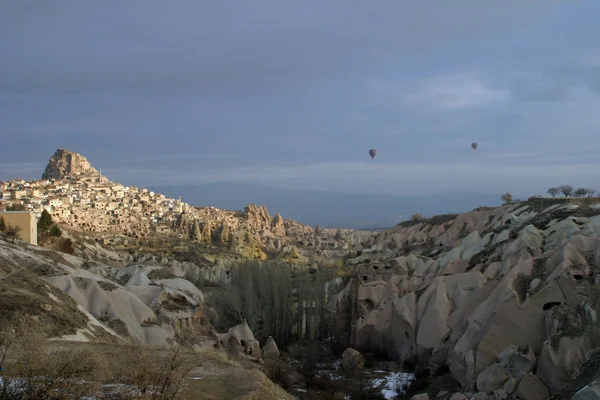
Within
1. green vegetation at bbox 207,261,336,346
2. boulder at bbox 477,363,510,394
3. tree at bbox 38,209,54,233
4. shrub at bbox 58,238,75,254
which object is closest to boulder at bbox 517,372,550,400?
boulder at bbox 477,363,510,394

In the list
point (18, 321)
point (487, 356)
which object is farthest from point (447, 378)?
point (18, 321)

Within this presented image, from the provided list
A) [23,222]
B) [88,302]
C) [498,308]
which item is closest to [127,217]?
[23,222]

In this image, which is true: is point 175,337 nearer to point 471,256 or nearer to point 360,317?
point 360,317

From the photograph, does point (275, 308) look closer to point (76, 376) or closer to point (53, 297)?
point (53, 297)

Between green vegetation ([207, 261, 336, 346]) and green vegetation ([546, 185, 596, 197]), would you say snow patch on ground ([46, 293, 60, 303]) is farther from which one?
green vegetation ([546, 185, 596, 197])

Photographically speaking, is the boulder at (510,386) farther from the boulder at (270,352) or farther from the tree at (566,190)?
the tree at (566,190)

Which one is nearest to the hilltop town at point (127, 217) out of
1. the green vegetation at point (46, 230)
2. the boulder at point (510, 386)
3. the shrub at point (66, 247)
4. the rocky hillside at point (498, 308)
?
the green vegetation at point (46, 230)

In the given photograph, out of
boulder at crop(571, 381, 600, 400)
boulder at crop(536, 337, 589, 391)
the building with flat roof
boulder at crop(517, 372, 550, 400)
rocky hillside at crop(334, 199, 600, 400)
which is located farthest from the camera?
the building with flat roof
